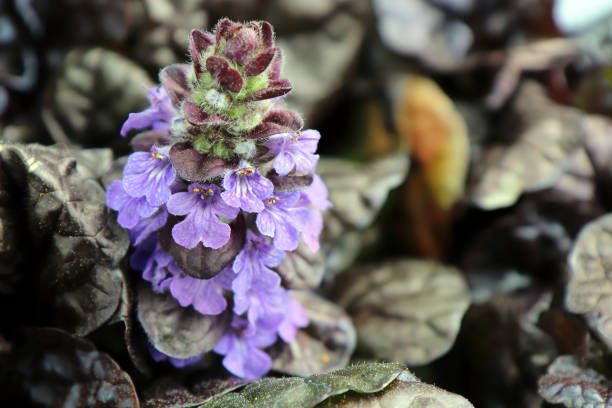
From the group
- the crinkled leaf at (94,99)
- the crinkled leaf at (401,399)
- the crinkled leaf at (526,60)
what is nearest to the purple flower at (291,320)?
the crinkled leaf at (401,399)

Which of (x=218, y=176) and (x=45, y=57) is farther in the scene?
(x=45, y=57)

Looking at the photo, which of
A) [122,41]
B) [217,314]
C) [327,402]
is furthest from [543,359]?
[122,41]

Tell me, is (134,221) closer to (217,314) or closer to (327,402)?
(217,314)

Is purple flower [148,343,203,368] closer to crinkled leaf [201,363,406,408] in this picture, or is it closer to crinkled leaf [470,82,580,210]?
crinkled leaf [201,363,406,408]

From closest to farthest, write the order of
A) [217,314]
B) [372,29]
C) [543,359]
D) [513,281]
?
[217,314]
[543,359]
[513,281]
[372,29]

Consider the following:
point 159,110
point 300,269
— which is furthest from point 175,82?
point 300,269

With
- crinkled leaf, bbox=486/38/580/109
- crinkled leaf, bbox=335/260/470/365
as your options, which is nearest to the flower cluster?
crinkled leaf, bbox=335/260/470/365
